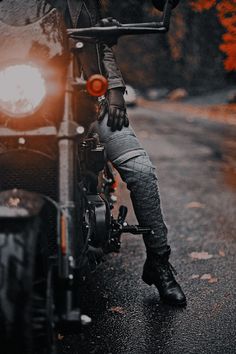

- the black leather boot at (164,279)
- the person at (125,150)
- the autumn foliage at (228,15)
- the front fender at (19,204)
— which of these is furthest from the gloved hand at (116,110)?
the autumn foliage at (228,15)

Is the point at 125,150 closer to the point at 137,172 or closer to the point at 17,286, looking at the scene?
the point at 137,172

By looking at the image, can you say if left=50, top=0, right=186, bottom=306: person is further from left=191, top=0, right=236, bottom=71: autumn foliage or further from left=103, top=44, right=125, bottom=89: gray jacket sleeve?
left=191, top=0, right=236, bottom=71: autumn foliage

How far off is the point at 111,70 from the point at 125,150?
17.9 inches

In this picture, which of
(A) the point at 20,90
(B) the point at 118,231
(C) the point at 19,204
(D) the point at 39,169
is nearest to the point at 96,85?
(A) the point at 20,90

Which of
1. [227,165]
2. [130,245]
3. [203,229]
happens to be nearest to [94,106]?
[130,245]

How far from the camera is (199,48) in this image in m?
37.5

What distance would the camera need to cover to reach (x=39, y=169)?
9.11 ft

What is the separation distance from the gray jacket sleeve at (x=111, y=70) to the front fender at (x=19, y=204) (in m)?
1.19

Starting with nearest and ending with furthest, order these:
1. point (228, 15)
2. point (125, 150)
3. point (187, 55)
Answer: point (125, 150), point (228, 15), point (187, 55)

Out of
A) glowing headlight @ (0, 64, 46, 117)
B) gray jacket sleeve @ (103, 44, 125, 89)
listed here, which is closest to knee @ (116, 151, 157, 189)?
gray jacket sleeve @ (103, 44, 125, 89)

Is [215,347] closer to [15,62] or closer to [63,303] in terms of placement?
[63,303]

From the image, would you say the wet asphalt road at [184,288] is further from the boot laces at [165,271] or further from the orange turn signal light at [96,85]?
the orange turn signal light at [96,85]

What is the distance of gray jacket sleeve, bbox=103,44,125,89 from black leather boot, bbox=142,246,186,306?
1.06 m

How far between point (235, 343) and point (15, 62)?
1.75 m
